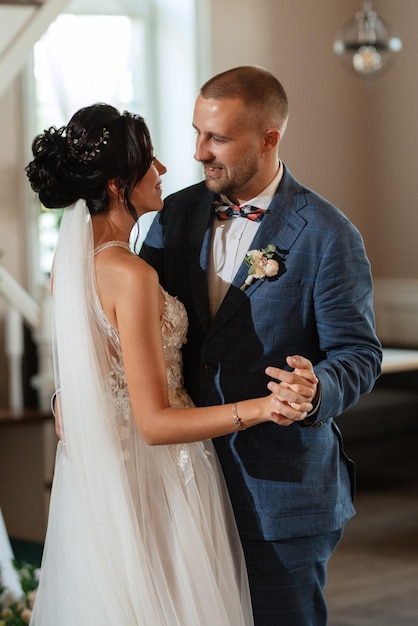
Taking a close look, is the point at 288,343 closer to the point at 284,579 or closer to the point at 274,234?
the point at 274,234

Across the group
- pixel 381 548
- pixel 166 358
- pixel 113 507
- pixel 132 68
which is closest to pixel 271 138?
pixel 166 358

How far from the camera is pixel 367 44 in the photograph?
651 centimetres

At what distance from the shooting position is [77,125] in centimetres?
244

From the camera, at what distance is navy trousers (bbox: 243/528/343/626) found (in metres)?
2.62

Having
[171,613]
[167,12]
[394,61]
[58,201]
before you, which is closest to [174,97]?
[167,12]

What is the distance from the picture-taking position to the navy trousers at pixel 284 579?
8.59ft

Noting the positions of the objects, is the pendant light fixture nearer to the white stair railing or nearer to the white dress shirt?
the white stair railing

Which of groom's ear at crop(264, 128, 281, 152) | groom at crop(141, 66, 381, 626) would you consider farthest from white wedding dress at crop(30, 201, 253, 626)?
groom's ear at crop(264, 128, 281, 152)

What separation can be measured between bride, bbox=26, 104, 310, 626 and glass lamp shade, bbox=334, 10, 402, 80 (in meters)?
4.30

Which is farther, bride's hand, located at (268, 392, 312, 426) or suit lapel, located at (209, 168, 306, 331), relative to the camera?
suit lapel, located at (209, 168, 306, 331)

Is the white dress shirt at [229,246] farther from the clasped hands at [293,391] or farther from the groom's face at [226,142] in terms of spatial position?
the clasped hands at [293,391]

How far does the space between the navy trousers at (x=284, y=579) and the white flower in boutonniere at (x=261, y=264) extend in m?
0.68

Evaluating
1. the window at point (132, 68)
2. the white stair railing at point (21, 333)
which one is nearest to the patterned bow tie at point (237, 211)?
the white stair railing at point (21, 333)

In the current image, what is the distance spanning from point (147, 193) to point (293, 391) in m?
0.61
